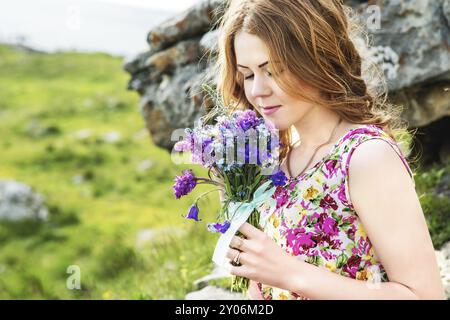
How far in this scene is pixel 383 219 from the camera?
2.25 meters

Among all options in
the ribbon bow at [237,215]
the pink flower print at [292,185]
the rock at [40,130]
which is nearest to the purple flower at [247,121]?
the ribbon bow at [237,215]

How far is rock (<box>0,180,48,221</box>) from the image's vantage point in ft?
40.3

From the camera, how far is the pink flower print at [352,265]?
2.50m

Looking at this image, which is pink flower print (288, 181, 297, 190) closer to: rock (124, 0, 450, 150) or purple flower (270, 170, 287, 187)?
purple flower (270, 170, 287, 187)

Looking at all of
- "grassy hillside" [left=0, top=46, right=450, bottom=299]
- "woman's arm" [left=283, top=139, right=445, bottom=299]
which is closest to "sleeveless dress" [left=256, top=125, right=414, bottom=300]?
"woman's arm" [left=283, top=139, right=445, bottom=299]

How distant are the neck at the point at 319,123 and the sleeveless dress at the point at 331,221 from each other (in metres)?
0.17

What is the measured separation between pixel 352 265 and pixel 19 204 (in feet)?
36.5

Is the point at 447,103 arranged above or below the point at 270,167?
above

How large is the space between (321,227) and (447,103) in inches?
131

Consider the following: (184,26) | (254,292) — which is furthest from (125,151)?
(254,292)

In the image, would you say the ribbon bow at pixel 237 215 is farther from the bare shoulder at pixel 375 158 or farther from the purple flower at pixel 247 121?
the bare shoulder at pixel 375 158

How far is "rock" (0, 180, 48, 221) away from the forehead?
1046cm

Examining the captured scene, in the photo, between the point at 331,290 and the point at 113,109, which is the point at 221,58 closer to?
A: the point at 331,290

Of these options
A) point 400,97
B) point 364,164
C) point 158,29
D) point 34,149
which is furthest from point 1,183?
point 364,164
